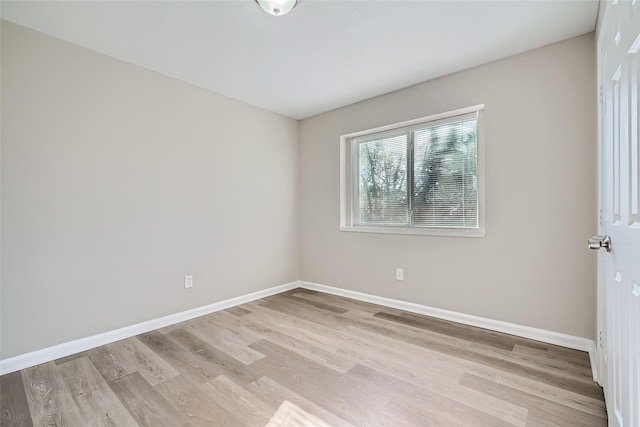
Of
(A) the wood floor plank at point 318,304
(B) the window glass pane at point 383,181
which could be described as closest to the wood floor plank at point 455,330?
(A) the wood floor plank at point 318,304

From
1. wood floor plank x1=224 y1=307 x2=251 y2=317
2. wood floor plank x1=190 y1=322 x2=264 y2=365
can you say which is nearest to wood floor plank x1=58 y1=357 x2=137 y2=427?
wood floor plank x1=190 y1=322 x2=264 y2=365

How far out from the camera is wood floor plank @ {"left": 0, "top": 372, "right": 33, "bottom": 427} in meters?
1.44

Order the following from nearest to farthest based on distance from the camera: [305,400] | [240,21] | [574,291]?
1. [305,400]
2. [240,21]
3. [574,291]

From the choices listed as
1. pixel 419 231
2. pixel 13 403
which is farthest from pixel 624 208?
pixel 13 403

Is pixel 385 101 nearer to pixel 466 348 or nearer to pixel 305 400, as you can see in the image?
pixel 466 348

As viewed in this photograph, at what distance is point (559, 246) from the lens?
217 cm

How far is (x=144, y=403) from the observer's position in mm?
1565

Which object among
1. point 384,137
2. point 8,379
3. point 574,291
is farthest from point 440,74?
point 8,379

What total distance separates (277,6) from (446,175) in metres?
2.04

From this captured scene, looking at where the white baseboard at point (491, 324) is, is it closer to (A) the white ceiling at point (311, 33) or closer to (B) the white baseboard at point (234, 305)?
(B) the white baseboard at point (234, 305)

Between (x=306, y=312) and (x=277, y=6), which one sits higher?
(x=277, y=6)

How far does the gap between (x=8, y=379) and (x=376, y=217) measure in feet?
10.7

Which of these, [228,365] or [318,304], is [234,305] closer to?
[318,304]

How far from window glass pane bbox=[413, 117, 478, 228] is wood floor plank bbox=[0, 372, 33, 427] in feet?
10.3
